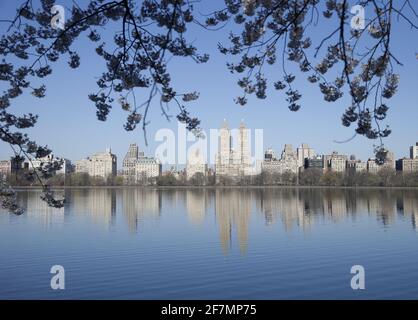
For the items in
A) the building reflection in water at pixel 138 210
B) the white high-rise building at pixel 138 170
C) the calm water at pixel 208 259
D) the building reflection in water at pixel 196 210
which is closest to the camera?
the calm water at pixel 208 259

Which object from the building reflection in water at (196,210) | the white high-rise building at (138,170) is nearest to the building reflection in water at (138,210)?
the building reflection in water at (196,210)

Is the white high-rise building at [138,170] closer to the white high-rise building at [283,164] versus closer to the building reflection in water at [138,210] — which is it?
the white high-rise building at [283,164]

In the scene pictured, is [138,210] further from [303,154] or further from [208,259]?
[303,154]

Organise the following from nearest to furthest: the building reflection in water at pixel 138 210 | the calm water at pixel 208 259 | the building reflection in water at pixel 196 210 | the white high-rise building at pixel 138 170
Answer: the calm water at pixel 208 259, the building reflection in water at pixel 138 210, the building reflection in water at pixel 196 210, the white high-rise building at pixel 138 170

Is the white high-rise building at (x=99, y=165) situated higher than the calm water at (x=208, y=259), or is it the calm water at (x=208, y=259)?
the white high-rise building at (x=99, y=165)

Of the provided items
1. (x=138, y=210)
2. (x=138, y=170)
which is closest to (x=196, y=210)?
(x=138, y=210)

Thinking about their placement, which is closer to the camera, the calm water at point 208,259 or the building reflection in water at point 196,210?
the calm water at point 208,259

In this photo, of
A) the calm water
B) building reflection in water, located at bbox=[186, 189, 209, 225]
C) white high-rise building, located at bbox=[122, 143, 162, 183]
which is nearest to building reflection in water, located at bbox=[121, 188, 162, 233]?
the calm water

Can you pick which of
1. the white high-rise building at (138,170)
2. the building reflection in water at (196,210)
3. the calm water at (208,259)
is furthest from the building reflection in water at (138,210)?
the white high-rise building at (138,170)
